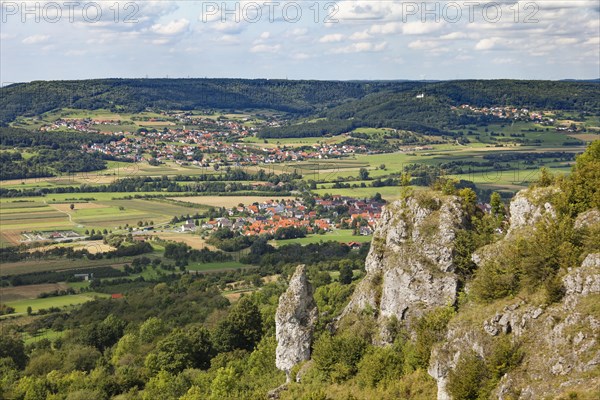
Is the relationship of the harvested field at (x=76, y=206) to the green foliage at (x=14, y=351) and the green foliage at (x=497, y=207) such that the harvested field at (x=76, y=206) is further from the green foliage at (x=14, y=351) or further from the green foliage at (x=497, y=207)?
the green foliage at (x=497, y=207)

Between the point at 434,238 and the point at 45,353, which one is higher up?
the point at 434,238

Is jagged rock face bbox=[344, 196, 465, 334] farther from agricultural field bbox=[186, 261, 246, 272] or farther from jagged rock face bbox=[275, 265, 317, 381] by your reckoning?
agricultural field bbox=[186, 261, 246, 272]

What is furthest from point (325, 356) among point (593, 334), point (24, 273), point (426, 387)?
point (24, 273)

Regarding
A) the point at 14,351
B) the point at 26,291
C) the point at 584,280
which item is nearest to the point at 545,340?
the point at 584,280

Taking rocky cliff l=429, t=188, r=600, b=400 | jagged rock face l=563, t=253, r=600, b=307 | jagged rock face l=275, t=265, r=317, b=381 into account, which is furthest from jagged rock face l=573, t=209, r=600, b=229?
jagged rock face l=275, t=265, r=317, b=381

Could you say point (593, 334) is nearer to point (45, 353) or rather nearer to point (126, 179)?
point (45, 353)

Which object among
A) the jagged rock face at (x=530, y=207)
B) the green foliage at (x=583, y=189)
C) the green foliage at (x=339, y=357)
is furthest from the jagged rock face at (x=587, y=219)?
the green foliage at (x=339, y=357)
